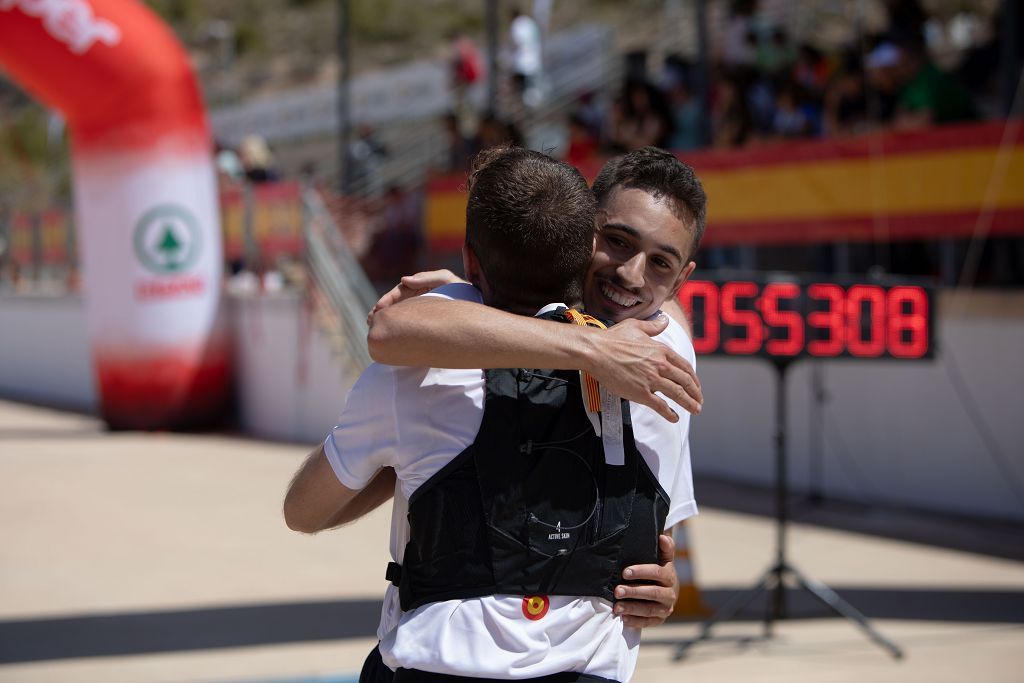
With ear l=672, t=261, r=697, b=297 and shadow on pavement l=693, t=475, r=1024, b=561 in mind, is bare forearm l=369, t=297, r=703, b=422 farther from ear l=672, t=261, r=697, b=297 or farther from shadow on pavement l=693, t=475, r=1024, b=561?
shadow on pavement l=693, t=475, r=1024, b=561

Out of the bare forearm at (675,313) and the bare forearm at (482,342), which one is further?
the bare forearm at (675,313)

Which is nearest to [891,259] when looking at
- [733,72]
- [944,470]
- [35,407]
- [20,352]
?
[944,470]

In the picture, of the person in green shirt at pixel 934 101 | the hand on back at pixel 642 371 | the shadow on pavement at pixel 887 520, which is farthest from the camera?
the person in green shirt at pixel 934 101

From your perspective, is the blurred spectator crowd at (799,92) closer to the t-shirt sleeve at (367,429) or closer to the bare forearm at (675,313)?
the bare forearm at (675,313)

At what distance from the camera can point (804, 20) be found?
54.3 feet

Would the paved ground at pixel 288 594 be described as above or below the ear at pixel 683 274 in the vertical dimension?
below

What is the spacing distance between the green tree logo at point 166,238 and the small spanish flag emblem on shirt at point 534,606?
1195 cm

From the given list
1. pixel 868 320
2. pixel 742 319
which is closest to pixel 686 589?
pixel 742 319

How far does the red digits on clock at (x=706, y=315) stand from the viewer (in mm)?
6238

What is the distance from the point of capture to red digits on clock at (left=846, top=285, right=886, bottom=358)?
246 inches

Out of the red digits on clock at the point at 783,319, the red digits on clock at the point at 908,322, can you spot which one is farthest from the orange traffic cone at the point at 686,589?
the red digits on clock at the point at 908,322

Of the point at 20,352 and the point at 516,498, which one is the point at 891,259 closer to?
the point at 516,498

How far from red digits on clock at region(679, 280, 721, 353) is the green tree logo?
8416 mm

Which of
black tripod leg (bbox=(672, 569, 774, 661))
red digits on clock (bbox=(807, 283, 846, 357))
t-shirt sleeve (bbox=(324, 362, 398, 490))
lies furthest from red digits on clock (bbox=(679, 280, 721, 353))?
t-shirt sleeve (bbox=(324, 362, 398, 490))
